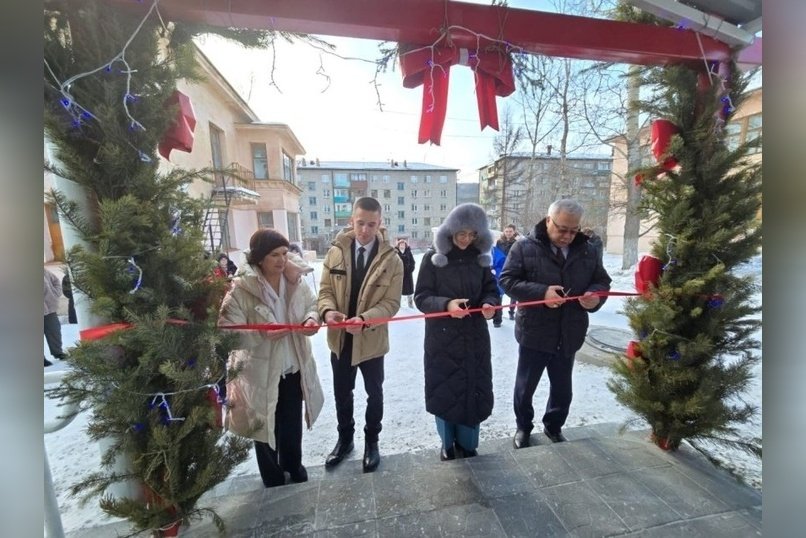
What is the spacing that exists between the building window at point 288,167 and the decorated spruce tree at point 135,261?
519 inches

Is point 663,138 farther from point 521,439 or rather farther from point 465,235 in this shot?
point 521,439

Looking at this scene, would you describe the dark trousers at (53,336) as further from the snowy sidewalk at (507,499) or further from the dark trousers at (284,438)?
the dark trousers at (284,438)

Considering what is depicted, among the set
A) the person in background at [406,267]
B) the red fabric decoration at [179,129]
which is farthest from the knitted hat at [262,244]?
the person in background at [406,267]

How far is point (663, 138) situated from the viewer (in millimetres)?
2143

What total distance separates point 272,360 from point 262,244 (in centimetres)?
69

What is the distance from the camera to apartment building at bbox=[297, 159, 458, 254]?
94.5 feet

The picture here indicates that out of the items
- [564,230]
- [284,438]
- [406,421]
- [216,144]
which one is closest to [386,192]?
[216,144]

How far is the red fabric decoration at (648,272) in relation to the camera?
2270 mm

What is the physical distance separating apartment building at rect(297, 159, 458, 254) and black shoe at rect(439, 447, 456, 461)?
2614 cm

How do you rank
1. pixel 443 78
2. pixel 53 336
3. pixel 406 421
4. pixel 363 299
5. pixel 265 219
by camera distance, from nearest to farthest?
1. pixel 443 78
2. pixel 363 299
3. pixel 406 421
4. pixel 53 336
5. pixel 265 219

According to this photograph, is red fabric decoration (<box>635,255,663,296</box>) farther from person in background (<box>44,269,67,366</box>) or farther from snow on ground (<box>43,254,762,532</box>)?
person in background (<box>44,269,67,366</box>)
